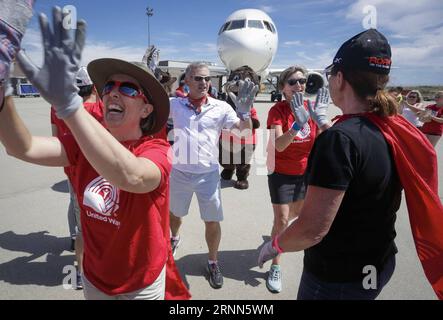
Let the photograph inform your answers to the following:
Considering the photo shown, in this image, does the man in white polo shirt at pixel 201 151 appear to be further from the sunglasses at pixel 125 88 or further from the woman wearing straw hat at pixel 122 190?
the sunglasses at pixel 125 88

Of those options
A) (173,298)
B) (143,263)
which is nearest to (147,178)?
(143,263)

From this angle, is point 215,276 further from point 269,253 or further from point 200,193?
point 269,253

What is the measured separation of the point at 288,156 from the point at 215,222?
1020mm

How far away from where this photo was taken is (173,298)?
178cm

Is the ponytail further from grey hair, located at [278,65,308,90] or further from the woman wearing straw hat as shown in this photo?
grey hair, located at [278,65,308,90]

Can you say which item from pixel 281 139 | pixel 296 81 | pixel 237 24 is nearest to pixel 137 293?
pixel 281 139

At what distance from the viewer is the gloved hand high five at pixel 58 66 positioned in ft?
2.64

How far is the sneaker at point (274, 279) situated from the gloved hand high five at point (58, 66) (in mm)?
2593

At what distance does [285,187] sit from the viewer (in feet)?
9.91

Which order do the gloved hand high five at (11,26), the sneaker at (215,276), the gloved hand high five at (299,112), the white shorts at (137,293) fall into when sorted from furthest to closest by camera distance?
the sneaker at (215,276) → the gloved hand high five at (299,112) → the white shorts at (137,293) → the gloved hand high five at (11,26)

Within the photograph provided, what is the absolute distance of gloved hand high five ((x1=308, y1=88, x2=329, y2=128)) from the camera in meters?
2.67

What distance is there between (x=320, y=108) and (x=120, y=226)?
80.1 inches

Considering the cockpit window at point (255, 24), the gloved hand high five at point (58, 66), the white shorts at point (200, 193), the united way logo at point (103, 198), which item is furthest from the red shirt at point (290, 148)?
the cockpit window at point (255, 24)

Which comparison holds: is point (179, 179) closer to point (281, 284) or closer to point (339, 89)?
point (281, 284)
